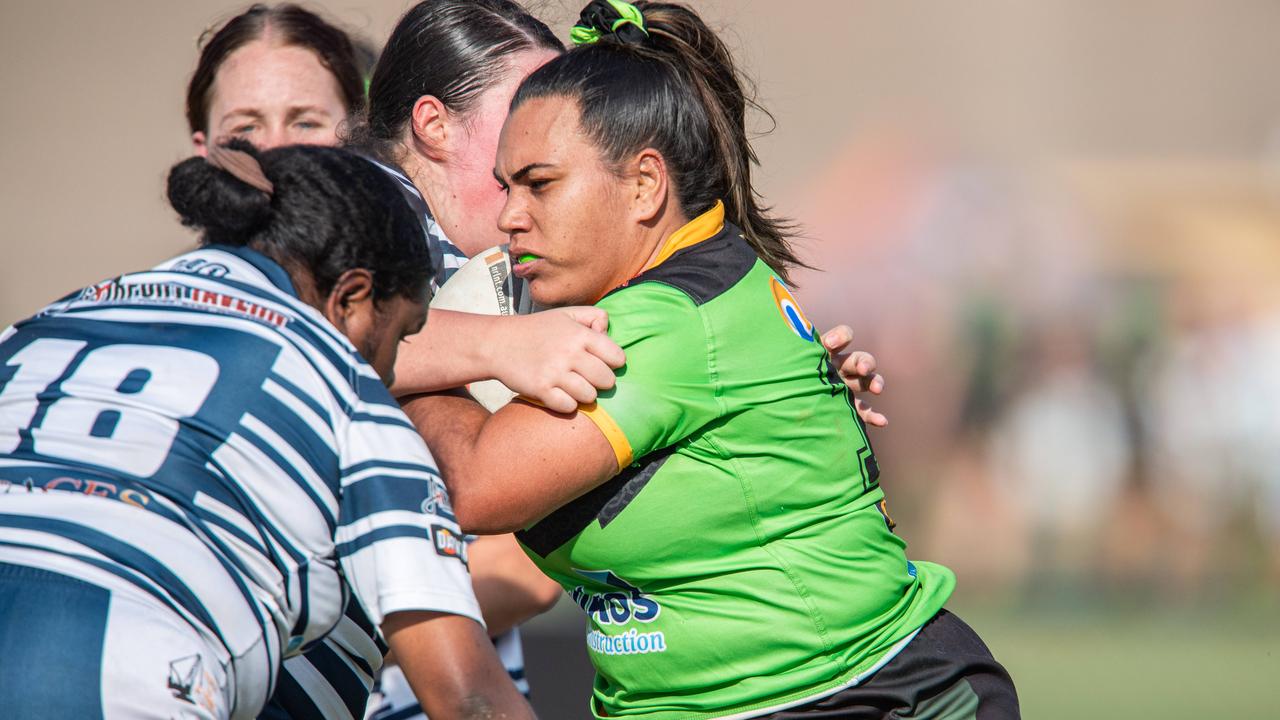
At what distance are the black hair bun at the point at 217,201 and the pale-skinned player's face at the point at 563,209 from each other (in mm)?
593

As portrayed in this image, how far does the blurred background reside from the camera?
7.86 metres

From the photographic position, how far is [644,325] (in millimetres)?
1975

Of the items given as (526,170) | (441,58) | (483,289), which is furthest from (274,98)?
(526,170)

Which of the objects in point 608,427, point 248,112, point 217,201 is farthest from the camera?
point 248,112

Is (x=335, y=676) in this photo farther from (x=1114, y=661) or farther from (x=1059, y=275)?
(x=1059, y=275)

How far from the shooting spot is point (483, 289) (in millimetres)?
2434

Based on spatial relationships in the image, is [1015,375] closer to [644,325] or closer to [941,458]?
[941,458]

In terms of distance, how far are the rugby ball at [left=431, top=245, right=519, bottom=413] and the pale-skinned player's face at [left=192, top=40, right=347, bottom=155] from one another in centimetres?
134

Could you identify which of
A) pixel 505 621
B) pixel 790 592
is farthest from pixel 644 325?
pixel 505 621

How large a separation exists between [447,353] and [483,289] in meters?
0.37

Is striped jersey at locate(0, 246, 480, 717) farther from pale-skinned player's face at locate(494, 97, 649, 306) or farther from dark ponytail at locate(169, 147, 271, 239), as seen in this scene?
pale-skinned player's face at locate(494, 97, 649, 306)

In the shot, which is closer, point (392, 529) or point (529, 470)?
point (392, 529)

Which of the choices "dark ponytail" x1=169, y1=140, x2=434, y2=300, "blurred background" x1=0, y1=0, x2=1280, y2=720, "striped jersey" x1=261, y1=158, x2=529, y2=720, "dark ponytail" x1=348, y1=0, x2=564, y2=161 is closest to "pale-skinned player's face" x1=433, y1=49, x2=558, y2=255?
"dark ponytail" x1=348, y1=0, x2=564, y2=161

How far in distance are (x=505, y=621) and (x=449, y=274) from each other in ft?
3.30
